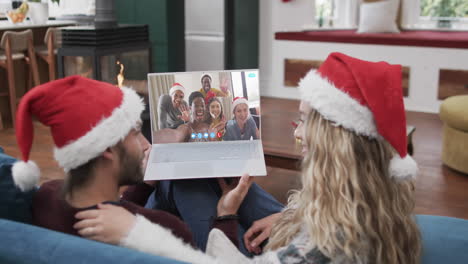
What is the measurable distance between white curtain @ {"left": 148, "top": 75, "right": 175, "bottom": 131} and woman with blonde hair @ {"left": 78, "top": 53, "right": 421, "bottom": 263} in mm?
572

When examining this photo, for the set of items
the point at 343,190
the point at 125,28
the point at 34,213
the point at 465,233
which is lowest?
the point at 465,233

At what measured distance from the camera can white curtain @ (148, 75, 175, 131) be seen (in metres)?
1.70

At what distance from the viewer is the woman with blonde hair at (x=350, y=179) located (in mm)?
1140

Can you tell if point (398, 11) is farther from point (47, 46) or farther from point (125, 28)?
point (47, 46)

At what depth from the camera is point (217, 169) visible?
159 cm

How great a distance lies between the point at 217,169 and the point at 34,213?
1.65ft

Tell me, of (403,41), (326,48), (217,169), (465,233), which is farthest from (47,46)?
(465,233)

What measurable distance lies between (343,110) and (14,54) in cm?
437

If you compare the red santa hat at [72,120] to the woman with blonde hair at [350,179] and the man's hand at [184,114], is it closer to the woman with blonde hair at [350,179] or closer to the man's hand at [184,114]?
the woman with blonde hair at [350,179]

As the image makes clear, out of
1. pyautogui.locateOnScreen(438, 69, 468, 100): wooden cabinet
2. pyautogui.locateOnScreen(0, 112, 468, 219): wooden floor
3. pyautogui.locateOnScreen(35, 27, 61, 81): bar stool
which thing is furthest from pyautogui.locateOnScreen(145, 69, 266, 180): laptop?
pyautogui.locateOnScreen(438, 69, 468, 100): wooden cabinet

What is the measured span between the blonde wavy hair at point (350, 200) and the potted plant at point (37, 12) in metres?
4.77

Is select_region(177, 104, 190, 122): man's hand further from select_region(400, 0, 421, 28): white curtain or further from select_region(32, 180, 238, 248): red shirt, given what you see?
select_region(400, 0, 421, 28): white curtain

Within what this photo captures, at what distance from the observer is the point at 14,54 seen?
4918 millimetres

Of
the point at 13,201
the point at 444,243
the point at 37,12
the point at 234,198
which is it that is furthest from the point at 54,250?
the point at 37,12
